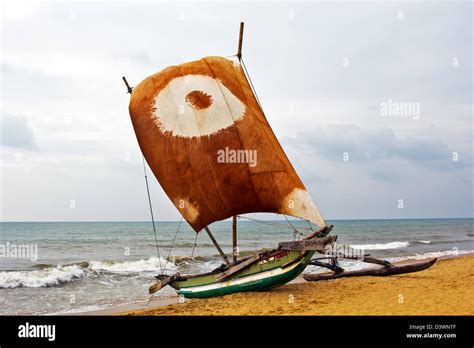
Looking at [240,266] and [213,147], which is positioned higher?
[213,147]

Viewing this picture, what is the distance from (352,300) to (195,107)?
7.49 metres

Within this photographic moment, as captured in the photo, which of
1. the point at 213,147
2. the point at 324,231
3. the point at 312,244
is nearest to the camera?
the point at 312,244

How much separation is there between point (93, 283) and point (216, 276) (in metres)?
9.93

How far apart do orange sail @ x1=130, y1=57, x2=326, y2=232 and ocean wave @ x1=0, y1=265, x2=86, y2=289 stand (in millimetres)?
10349

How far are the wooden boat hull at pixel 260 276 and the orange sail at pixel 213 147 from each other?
1267 mm

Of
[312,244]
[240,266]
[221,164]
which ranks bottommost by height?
[240,266]

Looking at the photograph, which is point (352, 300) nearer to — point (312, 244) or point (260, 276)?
point (312, 244)

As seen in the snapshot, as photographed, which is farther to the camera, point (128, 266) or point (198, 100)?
point (128, 266)

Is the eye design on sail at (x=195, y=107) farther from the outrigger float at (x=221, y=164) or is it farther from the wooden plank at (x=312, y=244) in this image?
the wooden plank at (x=312, y=244)

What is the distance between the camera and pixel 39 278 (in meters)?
20.8

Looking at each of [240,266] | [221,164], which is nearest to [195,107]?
[221,164]

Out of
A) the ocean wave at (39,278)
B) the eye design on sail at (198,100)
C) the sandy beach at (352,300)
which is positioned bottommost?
the ocean wave at (39,278)

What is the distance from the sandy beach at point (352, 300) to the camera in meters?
10.4

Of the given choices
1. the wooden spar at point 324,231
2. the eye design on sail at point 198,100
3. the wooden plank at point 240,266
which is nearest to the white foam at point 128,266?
the wooden plank at point 240,266
